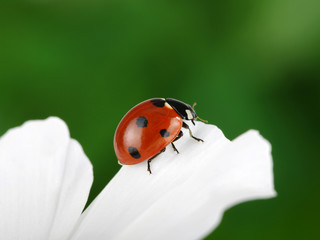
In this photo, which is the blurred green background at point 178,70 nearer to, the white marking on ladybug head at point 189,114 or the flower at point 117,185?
the white marking on ladybug head at point 189,114

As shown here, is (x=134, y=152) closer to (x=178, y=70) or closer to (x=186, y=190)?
(x=186, y=190)

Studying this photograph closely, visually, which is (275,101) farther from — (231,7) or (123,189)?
(123,189)

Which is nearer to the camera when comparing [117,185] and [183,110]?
[117,185]

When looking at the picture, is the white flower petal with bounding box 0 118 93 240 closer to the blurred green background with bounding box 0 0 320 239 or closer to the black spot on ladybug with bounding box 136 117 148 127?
the black spot on ladybug with bounding box 136 117 148 127

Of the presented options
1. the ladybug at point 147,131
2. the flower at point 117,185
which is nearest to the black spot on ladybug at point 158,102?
the ladybug at point 147,131

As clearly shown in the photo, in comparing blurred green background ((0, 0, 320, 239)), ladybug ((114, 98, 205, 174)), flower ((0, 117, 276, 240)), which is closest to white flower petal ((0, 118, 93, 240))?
flower ((0, 117, 276, 240))

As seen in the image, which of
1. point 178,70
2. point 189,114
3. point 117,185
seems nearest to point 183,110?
Result: point 189,114

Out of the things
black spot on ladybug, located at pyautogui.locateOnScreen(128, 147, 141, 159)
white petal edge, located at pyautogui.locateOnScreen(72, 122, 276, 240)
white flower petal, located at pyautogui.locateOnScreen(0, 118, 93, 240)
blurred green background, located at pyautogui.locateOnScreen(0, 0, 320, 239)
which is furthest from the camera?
blurred green background, located at pyautogui.locateOnScreen(0, 0, 320, 239)
